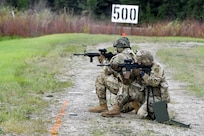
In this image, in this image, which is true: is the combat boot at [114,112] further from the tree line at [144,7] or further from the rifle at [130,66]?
the tree line at [144,7]

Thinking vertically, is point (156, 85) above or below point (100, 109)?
above

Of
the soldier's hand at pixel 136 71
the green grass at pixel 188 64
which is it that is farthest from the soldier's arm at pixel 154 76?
the green grass at pixel 188 64

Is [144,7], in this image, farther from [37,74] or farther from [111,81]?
[111,81]

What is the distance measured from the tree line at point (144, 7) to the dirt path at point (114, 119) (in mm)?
40294

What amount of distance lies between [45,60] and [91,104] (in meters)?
8.22

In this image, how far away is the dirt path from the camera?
27.9 ft

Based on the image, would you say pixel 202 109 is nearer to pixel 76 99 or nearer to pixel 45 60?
pixel 76 99

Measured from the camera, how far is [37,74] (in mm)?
14969

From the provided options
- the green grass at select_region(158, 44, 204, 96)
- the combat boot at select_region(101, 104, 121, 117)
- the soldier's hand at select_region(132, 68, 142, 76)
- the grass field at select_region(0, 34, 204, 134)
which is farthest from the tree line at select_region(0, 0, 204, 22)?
the soldier's hand at select_region(132, 68, 142, 76)

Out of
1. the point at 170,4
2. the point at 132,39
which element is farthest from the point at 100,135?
the point at 170,4

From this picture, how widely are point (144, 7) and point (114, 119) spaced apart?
1931 inches

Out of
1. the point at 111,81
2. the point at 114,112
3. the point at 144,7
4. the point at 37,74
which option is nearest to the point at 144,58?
the point at 111,81

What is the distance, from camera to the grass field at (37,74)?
9.16 m

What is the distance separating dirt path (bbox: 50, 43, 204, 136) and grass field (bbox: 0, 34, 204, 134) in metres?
0.37
